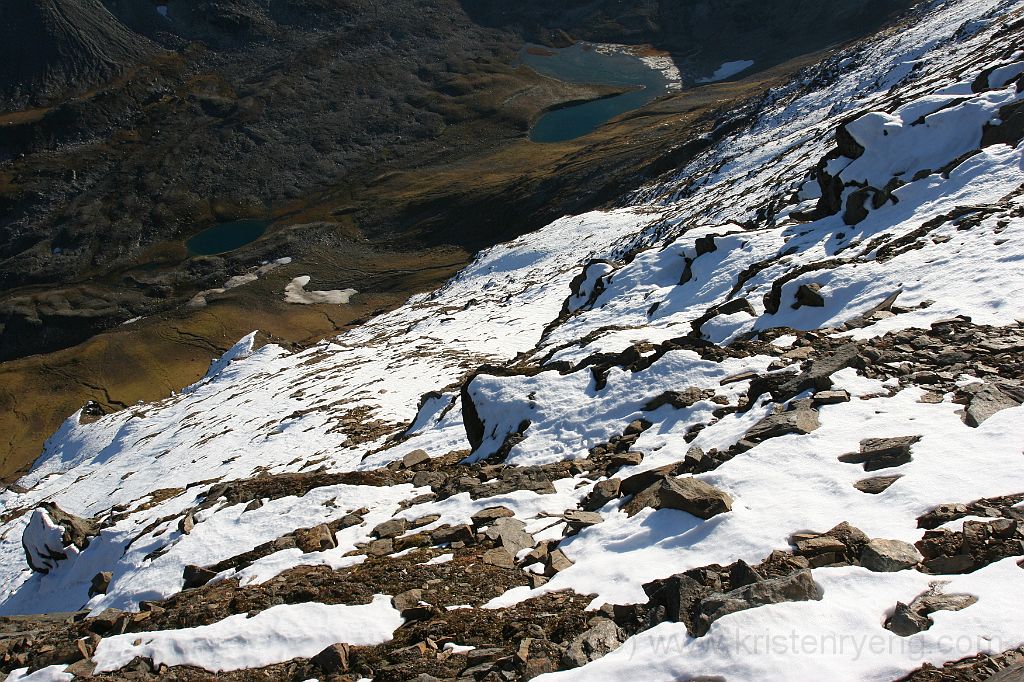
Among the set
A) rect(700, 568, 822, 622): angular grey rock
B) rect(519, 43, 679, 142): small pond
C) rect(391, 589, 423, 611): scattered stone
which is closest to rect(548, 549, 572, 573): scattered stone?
rect(391, 589, 423, 611): scattered stone

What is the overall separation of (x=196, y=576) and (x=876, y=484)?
12.7 m

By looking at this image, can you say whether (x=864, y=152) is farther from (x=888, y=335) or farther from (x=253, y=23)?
(x=253, y=23)

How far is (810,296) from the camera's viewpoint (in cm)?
1617

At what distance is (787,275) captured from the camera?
60.3 feet

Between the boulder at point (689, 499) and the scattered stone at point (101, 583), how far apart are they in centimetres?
1332

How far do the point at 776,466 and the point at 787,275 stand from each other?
11.1 m

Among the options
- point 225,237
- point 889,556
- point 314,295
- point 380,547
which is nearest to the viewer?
point 889,556

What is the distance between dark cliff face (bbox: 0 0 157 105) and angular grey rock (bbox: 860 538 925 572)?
572 ft

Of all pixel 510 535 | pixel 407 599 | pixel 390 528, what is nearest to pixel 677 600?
pixel 510 535

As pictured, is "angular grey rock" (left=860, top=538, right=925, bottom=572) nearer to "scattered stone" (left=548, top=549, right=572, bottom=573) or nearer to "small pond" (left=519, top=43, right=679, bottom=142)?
"scattered stone" (left=548, top=549, right=572, bottom=573)

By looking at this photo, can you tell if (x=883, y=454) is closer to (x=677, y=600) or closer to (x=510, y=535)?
(x=677, y=600)

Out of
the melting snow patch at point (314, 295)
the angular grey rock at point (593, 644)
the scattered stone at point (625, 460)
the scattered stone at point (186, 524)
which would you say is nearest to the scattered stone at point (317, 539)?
the scattered stone at point (186, 524)

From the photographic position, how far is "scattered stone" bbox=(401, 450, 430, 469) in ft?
53.3

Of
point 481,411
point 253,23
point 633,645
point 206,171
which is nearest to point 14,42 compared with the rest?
point 253,23
